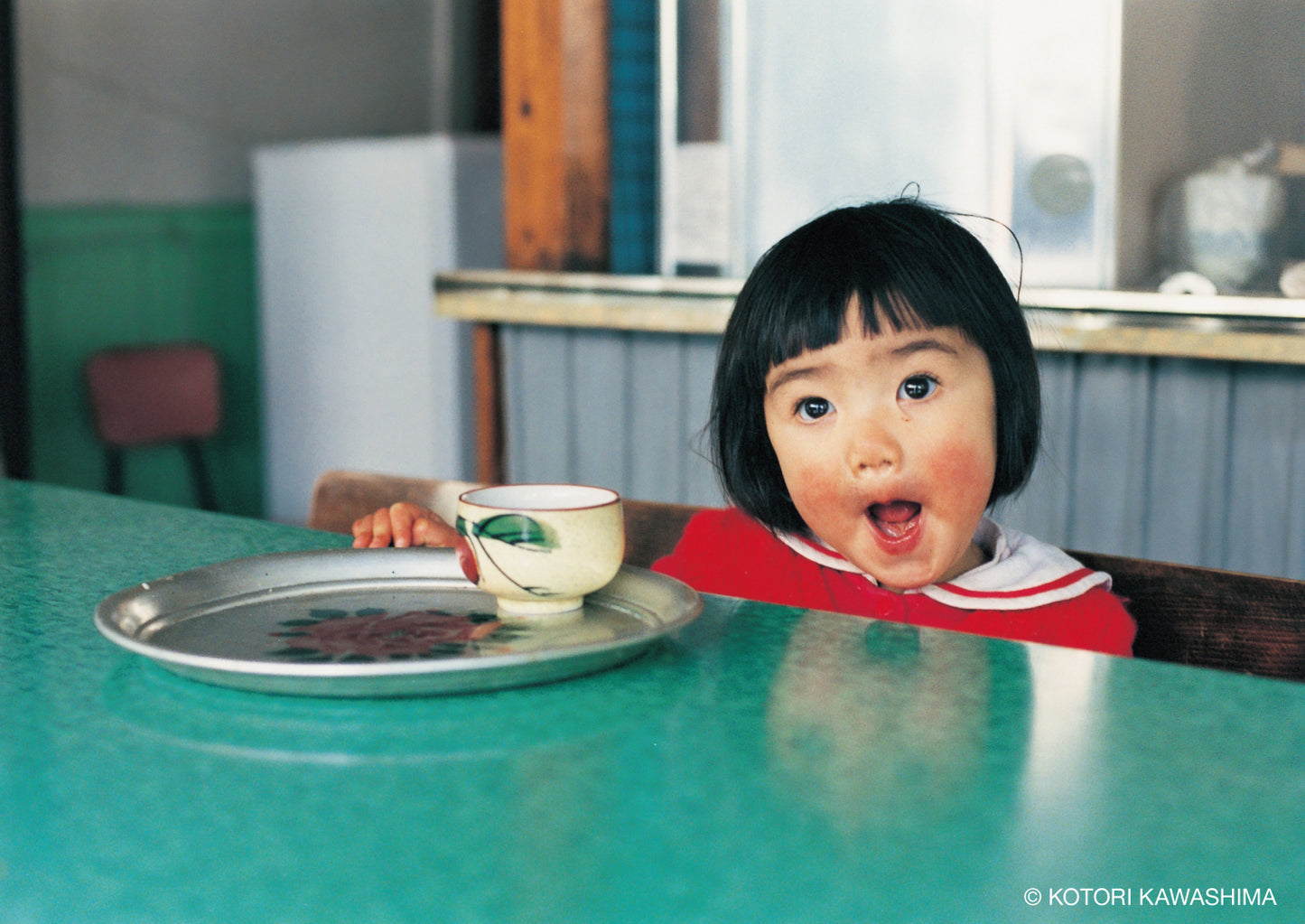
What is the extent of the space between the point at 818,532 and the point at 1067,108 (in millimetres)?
1531

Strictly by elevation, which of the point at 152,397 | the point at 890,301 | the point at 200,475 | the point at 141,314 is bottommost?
the point at 200,475

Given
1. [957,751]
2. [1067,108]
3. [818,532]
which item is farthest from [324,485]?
[1067,108]

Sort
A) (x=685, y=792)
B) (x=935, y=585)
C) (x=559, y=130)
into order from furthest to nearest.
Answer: (x=559, y=130), (x=935, y=585), (x=685, y=792)

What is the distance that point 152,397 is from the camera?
395 centimetres

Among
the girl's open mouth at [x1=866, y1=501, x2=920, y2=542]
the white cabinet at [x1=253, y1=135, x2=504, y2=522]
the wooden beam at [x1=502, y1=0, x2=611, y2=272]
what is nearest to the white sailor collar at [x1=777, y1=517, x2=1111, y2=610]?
the girl's open mouth at [x1=866, y1=501, x2=920, y2=542]

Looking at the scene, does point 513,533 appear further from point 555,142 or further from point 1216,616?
point 555,142

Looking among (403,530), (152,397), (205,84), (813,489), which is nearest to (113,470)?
(152,397)

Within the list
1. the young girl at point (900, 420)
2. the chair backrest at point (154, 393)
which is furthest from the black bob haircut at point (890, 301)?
the chair backrest at point (154, 393)

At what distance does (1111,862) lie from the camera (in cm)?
44

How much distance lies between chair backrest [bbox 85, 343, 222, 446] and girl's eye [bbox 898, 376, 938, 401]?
3.28 meters

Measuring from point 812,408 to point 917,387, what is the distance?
0.28 feet

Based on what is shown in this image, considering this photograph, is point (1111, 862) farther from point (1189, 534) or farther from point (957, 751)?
point (1189, 534)

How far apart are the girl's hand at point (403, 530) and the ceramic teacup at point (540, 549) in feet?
1.01

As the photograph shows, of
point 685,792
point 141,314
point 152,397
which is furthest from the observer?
point 141,314
